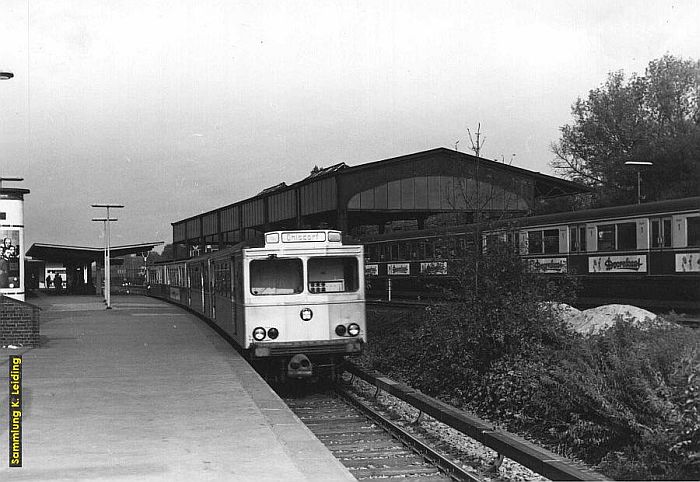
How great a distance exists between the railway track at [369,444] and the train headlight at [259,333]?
1.14 metres

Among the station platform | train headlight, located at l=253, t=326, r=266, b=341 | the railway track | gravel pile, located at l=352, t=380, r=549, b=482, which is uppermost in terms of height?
train headlight, located at l=253, t=326, r=266, b=341

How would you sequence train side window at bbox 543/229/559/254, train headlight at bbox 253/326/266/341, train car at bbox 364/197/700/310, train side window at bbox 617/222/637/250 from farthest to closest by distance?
train side window at bbox 543/229/559/254 → train side window at bbox 617/222/637/250 → train car at bbox 364/197/700/310 → train headlight at bbox 253/326/266/341

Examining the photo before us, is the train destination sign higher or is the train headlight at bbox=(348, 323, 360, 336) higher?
the train destination sign

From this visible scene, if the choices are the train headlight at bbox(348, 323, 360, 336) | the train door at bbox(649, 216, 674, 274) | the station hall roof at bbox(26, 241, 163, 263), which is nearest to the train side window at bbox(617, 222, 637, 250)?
the train door at bbox(649, 216, 674, 274)

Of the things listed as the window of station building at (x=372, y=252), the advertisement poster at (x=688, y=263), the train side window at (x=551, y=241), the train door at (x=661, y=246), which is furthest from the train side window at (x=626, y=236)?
the window of station building at (x=372, y=252)

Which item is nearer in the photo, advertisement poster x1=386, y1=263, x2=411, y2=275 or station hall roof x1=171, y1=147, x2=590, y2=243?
advertisement poster x1=386, y1=263, x2=411, y2=275

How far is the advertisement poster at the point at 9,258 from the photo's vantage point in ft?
63.6

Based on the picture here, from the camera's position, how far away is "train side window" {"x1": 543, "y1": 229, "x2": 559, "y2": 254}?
70.4 feet

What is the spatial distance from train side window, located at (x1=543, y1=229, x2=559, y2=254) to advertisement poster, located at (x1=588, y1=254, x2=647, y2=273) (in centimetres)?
124

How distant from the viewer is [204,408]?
10.0 meters

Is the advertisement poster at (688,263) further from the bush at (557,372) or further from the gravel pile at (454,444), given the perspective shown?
the gravel pile at (454,444)

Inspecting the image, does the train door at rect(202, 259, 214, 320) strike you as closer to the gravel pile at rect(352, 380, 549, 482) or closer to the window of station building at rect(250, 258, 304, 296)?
the window of station building at rect(250, 258, 304, 296)

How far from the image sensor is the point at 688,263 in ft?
57.0

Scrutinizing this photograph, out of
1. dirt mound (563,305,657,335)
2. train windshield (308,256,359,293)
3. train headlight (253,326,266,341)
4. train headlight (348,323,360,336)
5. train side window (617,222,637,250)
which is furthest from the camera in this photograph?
train side window (617,222,637,250)
